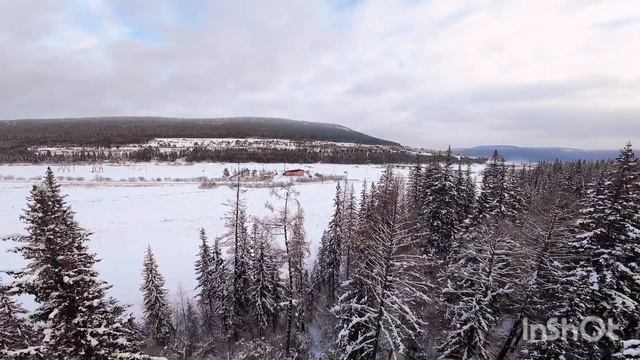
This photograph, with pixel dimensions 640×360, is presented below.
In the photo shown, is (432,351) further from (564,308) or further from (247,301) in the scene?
(247,301)

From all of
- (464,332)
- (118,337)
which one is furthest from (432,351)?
(118,337)

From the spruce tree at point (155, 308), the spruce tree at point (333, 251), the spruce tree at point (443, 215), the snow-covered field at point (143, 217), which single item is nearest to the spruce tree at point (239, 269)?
the spruce tree at point (155, 308)

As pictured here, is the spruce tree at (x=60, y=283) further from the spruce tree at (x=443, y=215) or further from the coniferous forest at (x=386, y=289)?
the spruce tree at (x=443, y=215)

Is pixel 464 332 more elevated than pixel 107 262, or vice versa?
pixel 464 332

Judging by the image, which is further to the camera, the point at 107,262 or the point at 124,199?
the point at 124,199

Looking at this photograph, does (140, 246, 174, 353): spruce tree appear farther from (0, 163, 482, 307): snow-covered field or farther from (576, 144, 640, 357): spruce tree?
(576, 144, 640, 357): spruce tree

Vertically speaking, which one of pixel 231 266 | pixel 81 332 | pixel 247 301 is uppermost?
pixel 81 332
